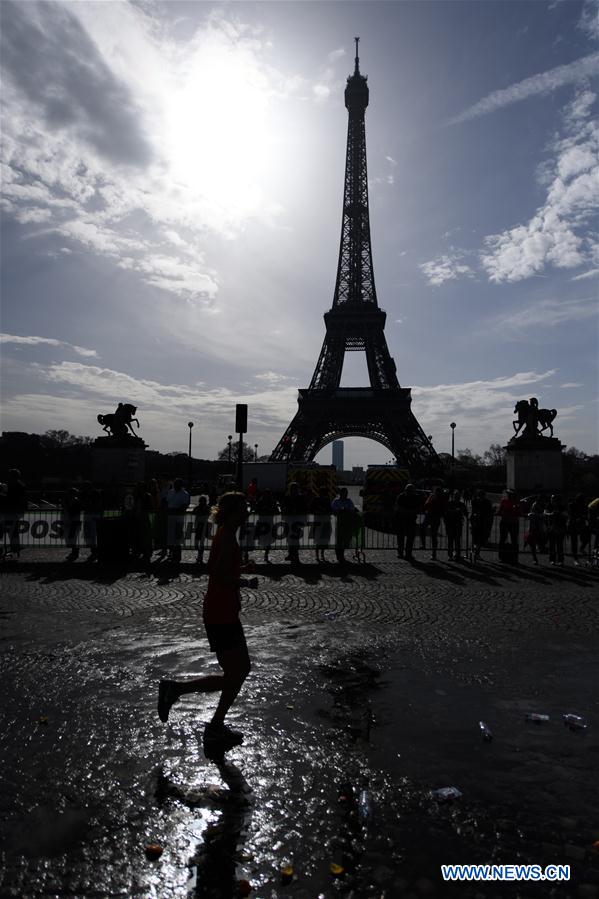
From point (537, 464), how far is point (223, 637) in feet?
115

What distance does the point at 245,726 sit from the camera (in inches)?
167

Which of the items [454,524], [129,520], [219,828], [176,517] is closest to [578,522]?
[454,524]

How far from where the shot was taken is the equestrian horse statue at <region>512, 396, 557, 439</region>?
3575 centimetres

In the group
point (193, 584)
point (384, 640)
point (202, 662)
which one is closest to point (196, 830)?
point (202, 662)

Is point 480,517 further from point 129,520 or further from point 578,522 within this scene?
point 129,520

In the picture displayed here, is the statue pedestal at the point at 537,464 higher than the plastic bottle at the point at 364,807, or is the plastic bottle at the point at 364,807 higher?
the statue pedestal at the point at 537,464

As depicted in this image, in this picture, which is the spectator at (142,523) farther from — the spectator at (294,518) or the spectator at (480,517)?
the spectator at (480,517)

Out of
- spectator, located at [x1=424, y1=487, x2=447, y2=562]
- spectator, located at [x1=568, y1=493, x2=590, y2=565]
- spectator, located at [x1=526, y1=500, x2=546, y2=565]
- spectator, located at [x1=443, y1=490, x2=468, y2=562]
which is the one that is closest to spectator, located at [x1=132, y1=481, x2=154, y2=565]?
spectator, located at [x1=424, y1=487, x2=447, y2=562]

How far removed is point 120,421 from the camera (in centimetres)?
3647

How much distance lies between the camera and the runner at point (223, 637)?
3982mm

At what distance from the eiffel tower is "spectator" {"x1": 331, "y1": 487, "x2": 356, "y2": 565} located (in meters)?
39.8

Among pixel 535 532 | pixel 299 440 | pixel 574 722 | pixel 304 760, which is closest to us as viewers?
pixel 304 760

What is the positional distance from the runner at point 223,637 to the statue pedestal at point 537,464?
113 feet

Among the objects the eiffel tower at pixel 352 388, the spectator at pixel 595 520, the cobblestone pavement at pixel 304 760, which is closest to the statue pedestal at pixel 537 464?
the eiffel tower at pixel 352 388
